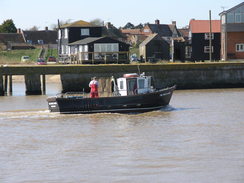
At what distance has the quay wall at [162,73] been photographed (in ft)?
157

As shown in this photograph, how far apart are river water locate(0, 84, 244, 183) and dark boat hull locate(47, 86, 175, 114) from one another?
0.49 meters

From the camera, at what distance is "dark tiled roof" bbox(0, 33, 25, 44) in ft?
365

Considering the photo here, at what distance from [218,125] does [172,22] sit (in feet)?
332

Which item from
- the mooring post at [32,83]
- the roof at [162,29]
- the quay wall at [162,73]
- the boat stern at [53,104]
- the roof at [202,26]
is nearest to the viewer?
the boat stern at [53,104]

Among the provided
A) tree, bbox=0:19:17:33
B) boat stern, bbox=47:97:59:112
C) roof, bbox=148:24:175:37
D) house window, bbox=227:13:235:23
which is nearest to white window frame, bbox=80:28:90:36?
house window, bbox=227:13:235:23

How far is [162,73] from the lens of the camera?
49.4m

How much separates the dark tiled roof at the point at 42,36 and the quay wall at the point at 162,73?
67.2 meters

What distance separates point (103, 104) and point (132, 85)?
1727 mm

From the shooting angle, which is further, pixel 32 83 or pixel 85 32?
pixel 85 32

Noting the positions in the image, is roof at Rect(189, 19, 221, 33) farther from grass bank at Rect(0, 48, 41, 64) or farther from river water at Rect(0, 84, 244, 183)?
river water at Rect(0, 84, 244, 183)

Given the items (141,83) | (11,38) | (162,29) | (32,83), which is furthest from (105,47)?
(162,29)

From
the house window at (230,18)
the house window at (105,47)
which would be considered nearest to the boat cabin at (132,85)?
the house window at (105,47)

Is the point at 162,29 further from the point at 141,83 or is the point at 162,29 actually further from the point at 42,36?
the point at 141,83

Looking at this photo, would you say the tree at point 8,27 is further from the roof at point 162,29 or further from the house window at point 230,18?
the house window at point 230,18
